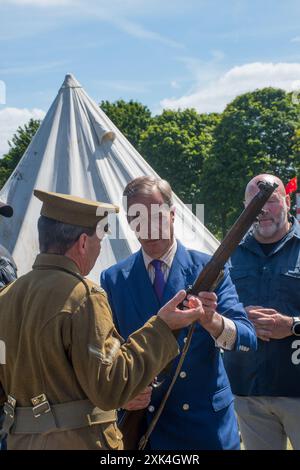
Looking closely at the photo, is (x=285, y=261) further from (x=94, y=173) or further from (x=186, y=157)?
(x=186, y=157)

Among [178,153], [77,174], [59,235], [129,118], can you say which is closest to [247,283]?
[59,235]

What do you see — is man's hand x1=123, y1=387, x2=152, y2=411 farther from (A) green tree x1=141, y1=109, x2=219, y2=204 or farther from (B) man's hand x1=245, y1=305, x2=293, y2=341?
(A) green tree x1=141, y1=109, x2=219, y2=204

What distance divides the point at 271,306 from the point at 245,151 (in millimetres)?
29286

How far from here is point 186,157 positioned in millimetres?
38062

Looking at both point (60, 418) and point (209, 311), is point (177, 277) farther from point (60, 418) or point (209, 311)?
point (60, 418)

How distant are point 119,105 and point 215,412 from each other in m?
43.9

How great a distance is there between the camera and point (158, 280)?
10.2ft

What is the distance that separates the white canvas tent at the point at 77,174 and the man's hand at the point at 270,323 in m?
3.19

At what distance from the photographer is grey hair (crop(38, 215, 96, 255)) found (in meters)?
2.41

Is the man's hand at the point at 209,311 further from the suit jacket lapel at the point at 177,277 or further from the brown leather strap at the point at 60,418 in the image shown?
the brown leather strap at the point at 60,418

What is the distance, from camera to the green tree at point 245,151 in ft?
106

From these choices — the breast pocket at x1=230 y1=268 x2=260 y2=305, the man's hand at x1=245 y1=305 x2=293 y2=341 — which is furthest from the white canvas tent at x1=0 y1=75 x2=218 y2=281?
the man's hand at x1=245 y1=305 x2=293 y2=341

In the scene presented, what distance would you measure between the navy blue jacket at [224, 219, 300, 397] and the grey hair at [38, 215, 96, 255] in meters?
1.81

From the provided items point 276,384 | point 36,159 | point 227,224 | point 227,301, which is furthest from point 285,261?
point 227,224
